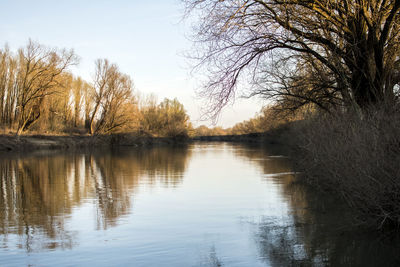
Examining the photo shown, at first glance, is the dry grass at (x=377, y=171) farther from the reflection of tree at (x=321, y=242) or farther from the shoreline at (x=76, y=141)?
the shoreline at (x=76, y=141)

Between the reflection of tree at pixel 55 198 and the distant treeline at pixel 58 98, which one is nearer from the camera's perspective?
the reflection of tree at pixel 55 198

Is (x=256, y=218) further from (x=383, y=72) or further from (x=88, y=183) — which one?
(x=88, y=183)

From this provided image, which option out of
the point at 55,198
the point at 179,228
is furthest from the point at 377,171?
the point at 55,198

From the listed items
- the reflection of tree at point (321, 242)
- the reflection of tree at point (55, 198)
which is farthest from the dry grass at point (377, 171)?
the reflection of tree at point (55, 198)

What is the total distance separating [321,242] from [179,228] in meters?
2.77

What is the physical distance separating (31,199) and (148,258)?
637cm

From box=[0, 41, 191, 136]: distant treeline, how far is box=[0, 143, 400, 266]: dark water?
2715 centimetres

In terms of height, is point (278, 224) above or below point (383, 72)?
below

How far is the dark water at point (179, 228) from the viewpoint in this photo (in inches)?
229

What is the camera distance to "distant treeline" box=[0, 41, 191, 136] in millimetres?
37938

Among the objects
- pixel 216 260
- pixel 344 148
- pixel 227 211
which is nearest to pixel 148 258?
pixel 216 260

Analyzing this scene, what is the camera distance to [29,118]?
4034cm

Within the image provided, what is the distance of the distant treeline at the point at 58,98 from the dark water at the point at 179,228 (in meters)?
27.2

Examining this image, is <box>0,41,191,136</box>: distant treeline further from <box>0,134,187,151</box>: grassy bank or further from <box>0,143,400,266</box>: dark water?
<box>0,143,400,266</box>: dark water
